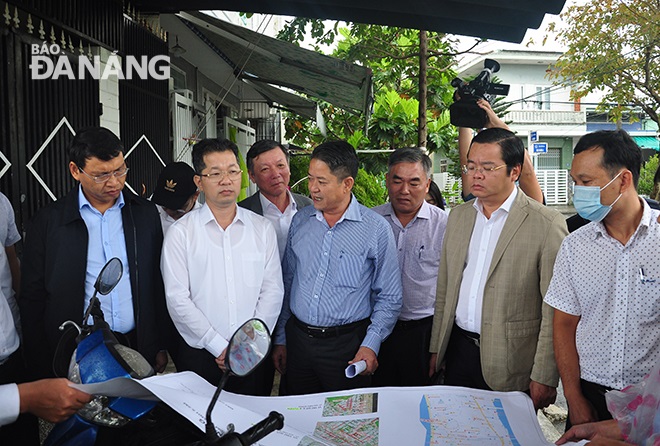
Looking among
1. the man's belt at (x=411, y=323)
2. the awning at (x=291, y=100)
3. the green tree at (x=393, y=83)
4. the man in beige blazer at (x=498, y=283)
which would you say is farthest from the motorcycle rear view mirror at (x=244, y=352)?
the awning at (x=291, y=100)

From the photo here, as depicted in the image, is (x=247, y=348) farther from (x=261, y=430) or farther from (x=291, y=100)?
(x=291, y=100)

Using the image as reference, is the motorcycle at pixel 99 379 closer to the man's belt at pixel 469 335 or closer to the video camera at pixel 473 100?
the man's belt at pixel 469 335

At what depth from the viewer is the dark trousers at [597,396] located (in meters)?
2.19

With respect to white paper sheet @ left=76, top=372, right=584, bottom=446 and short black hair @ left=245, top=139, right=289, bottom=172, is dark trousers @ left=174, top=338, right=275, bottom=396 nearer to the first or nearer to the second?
white paper sheet @ left=76, top=372, right=584, bottom=446

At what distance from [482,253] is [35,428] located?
2.34 metres

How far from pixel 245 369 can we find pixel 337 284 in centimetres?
147

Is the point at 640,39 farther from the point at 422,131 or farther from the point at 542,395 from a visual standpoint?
the point at 542,395

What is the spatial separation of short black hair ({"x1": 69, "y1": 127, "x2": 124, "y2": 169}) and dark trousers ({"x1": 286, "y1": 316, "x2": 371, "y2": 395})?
128cm

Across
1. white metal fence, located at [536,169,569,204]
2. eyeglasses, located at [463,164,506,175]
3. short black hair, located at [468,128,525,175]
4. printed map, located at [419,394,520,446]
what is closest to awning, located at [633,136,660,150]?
white metal fence, located at [536,169,569,204]

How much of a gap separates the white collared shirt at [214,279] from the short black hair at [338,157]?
527 millimetres

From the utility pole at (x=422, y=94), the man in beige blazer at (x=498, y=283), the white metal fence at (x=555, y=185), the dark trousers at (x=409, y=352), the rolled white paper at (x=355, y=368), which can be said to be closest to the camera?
the rolled white paper at (x=355, y=368)

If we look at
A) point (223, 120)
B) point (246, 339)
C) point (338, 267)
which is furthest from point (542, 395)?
point (223, 120)

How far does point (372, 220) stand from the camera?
297 centimetres

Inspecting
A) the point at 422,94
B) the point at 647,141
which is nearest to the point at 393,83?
the point at 422,94
